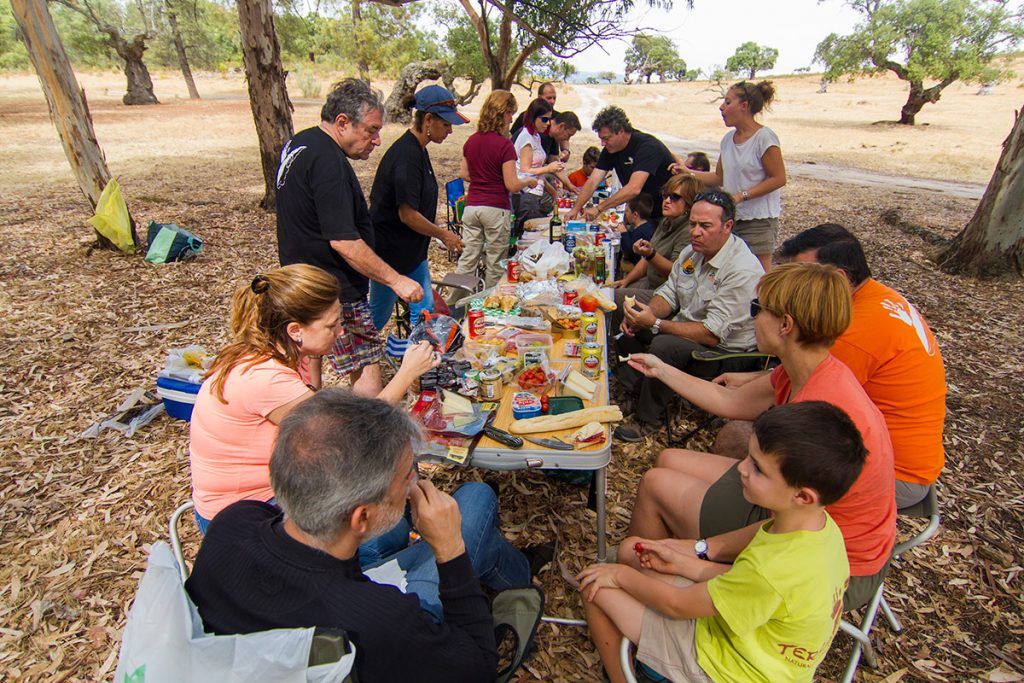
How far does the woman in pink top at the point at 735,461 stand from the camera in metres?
1.96

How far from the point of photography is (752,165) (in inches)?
190

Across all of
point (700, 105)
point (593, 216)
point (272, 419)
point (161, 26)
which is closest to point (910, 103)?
point (700, 105)

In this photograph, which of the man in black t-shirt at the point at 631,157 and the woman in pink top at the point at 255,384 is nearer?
the woman in pink top at the point at 255,384

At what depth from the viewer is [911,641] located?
8.30 feet

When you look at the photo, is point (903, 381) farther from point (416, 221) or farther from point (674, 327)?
point (416, 221)

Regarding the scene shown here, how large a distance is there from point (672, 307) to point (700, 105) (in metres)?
38.1

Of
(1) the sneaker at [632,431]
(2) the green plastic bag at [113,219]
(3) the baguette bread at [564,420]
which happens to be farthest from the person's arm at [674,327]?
(2) the green plastic bag at [113,219]

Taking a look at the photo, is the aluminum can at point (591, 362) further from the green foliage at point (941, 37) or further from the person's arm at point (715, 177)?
the green foliage at point (941, 37)

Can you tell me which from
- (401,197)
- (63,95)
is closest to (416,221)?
(401,197)

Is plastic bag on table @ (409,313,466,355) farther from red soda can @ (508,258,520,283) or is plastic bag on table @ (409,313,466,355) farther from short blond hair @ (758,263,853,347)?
short blond hair @ (758,263,853,347)

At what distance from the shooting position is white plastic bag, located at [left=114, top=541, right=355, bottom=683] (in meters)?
1.13

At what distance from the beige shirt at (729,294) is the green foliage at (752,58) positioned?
84.1 m

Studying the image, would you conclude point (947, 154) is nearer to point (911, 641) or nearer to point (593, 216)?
point (593, 216)

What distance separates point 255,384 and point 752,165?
461 centimetres
